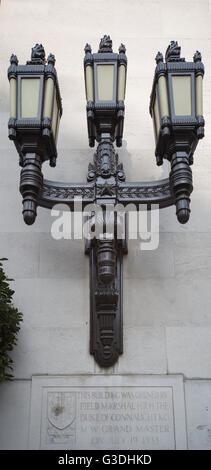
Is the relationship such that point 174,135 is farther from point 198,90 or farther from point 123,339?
point 123,339

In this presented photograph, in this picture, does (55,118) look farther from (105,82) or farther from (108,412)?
(108,412)

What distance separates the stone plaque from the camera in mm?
4172

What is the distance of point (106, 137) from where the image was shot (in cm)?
445

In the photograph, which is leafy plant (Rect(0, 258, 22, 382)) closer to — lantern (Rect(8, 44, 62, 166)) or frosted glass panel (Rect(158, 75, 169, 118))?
lantern (Rect(8, 44, 62, 166))

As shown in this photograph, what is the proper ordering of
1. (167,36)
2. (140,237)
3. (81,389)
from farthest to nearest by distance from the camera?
(167,36) < (140,237) < (81,389)

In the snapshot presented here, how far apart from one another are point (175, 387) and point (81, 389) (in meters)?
0.81

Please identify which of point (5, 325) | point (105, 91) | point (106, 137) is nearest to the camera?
point (5, 325)

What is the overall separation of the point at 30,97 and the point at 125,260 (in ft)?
5.89

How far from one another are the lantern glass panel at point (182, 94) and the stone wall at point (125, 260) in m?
1.43

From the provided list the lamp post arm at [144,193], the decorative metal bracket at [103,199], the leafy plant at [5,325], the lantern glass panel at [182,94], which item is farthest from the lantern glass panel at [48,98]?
the leafy plant at [5,325]

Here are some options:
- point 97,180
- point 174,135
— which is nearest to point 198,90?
point 174,135

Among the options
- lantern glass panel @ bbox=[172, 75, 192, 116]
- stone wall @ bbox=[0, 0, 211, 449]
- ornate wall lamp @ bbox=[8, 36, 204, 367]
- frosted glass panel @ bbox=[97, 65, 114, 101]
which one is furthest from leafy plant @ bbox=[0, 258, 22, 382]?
lantern glass panel @ bbox=[172, 75, 192, 116]

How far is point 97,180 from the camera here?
4.37 m

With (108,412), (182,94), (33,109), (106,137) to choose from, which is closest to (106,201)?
(106,137)
